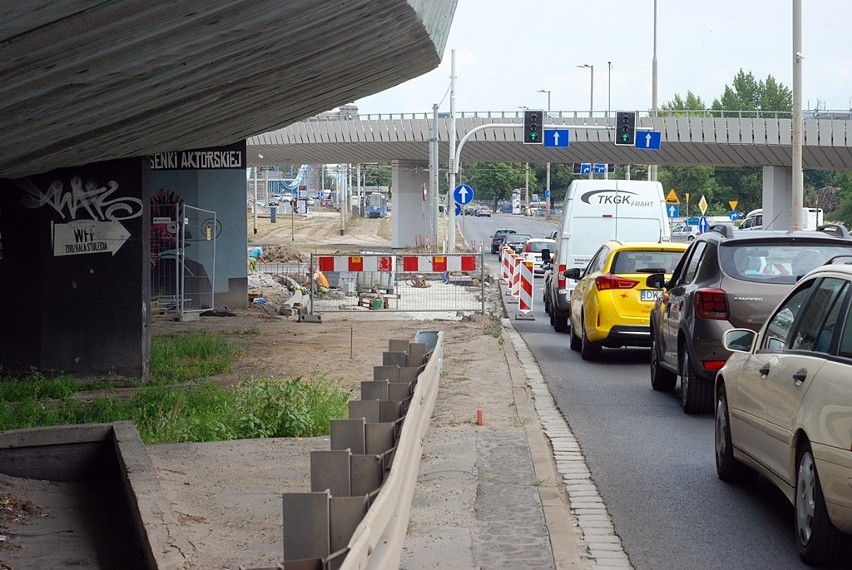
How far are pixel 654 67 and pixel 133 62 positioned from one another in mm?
48545

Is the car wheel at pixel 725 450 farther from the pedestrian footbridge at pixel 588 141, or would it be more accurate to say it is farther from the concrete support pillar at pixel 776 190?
the concrete support pillar at pixel 776 190

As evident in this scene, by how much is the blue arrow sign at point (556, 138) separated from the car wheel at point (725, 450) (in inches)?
1656

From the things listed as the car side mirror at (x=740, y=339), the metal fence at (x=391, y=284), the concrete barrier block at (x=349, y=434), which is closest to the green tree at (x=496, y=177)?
the metal fence at (x=391, y=284)

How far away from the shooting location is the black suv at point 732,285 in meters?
11.8

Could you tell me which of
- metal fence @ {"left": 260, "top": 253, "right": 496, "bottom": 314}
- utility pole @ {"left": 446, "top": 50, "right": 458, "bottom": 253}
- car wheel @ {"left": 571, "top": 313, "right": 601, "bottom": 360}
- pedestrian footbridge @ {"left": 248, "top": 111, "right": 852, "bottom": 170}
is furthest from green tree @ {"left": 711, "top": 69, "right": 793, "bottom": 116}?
car wheel @ {"left": 571, "top": 313, "right": 601, "bottom": 360}

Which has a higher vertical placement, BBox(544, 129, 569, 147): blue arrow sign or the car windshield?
BBox(544, 129, 569, 147): blue arrow sign

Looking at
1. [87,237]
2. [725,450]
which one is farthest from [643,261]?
[725,450]

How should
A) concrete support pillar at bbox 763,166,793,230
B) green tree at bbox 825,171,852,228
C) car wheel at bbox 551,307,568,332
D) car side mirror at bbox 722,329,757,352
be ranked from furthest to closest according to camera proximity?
green tree at bbox 825,171,852,228 < concrete support pillar at bbox 763,166,793,230 < car wheel at bbox 551,307,568,332 < car side mirror at bbox 722,329,757,352

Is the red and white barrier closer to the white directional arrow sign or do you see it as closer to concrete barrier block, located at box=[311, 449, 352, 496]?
the white directional arrow sign

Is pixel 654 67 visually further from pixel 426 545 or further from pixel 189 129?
pixel 426 545

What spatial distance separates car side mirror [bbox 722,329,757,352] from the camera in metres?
8.43

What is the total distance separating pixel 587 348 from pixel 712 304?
5.98 meters

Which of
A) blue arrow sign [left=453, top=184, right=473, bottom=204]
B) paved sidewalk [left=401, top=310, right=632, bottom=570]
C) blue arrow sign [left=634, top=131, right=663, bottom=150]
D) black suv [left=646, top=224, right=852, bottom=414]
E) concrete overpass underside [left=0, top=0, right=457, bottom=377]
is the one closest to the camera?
paved sidewalk [left=401, top=310, right=632, bottom=570]

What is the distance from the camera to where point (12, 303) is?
48.1 feet
